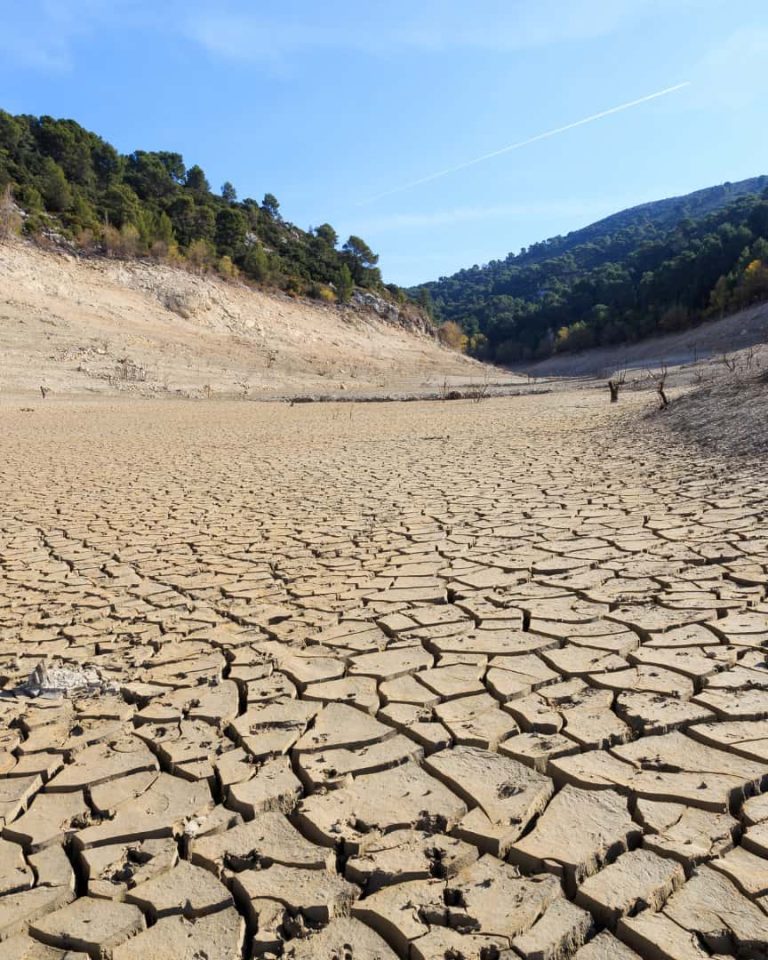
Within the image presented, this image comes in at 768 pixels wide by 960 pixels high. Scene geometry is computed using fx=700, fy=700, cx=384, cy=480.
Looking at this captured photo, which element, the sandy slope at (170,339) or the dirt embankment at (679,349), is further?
the dirt embankment at (679,349)

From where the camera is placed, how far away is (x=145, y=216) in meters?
32.8

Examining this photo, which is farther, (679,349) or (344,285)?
(344,285)

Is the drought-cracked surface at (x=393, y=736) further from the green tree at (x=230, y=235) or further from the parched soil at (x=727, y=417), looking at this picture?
the green tree at (x=230, y=235)

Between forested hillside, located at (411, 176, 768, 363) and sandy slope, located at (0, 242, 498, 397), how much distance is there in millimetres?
16997

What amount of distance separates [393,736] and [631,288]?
184 ft

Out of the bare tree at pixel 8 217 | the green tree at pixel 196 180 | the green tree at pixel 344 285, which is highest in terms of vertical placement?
the green tree at pixel 196 180

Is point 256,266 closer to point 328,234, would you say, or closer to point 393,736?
point 328,234

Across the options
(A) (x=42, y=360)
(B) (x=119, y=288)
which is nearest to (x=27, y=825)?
(A) (x=42, y=360)

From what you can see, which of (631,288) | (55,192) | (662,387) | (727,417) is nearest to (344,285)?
(55,192)

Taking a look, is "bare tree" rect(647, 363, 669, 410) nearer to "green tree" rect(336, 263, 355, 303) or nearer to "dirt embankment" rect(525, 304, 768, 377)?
"dirt embankment" rect(525, 304, 768, 377)

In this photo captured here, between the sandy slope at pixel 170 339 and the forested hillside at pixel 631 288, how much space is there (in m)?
17.0

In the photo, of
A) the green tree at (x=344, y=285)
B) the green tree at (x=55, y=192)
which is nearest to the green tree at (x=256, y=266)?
the green tree at (x=344, y=285)

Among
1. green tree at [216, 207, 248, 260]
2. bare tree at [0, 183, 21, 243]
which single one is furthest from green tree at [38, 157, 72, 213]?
green tree at [216, 207, 248, 260]

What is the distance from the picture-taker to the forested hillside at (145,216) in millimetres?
29109
